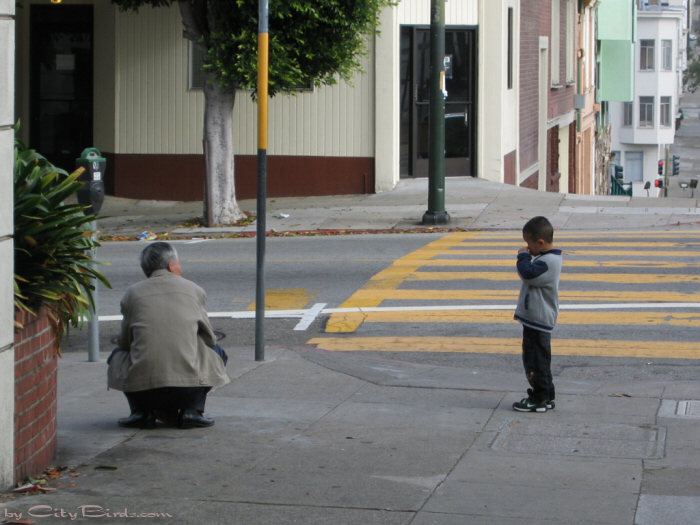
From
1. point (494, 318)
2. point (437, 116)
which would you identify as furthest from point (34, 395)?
point (437, 116)

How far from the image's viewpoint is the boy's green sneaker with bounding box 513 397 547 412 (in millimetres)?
6750

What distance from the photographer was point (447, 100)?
2253 cm

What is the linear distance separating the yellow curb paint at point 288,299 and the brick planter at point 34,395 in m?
5.18

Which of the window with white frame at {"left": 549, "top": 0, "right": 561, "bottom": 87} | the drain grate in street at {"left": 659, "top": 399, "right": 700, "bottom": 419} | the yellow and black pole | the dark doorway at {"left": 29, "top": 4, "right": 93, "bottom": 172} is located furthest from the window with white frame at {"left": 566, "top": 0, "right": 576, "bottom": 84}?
the drain grate in street at {"left": 659, "top": 399, "right": 700, "bottom": 419}

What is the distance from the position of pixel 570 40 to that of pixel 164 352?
3444cm

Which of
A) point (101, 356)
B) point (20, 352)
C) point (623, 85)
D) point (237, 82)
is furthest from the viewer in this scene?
point (623, 85)

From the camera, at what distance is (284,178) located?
21.8 m

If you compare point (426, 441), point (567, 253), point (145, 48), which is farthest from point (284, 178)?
point (426, 441)

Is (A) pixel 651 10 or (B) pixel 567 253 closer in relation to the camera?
(B) pixel 567 253

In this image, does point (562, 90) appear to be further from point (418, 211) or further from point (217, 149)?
point (217, 149)

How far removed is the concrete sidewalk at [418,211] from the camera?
679 inches

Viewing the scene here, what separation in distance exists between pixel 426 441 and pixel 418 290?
17.2 ft

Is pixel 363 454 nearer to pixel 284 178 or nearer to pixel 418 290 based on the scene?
pixel 418 290

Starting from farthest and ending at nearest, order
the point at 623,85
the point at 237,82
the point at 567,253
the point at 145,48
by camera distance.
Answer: the point at 623,85 < the point at 145,48 < the point at 237,82 < the point at 567,253
